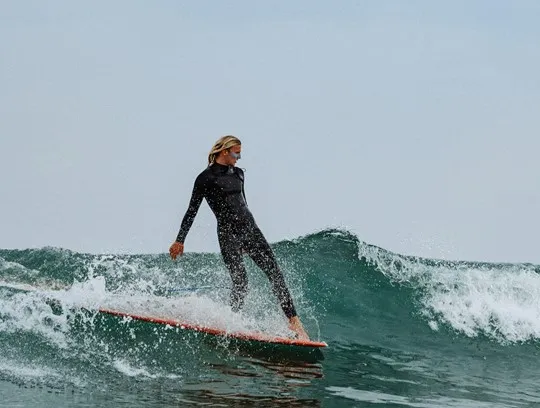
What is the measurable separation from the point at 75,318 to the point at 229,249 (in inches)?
67.9

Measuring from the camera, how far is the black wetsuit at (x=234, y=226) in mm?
6941

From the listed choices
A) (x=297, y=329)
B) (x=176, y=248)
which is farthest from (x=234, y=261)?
(x=297, y=329)

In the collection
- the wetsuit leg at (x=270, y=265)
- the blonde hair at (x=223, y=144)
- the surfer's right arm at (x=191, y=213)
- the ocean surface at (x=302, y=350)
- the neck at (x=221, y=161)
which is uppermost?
the blonde hair at (x=223, y=144)

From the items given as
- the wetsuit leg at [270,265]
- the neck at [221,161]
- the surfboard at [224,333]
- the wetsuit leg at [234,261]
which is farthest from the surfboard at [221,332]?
the neck at [221,161]

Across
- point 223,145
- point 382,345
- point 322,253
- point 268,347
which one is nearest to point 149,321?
point 268,347

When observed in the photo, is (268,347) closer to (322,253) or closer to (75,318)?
(75,318)

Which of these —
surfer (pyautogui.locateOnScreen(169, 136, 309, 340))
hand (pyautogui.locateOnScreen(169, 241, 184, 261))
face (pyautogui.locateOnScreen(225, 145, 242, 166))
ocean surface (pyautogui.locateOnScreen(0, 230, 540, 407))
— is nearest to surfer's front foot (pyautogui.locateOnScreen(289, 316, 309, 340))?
surfer (pyautogui.locateOnScreen(169, 136, 309, 340))

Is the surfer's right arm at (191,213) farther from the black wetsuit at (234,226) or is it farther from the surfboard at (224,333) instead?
the surfboard at (224,333)

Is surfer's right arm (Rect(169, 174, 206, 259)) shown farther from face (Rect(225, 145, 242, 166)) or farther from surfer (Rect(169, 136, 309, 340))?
face (Rect(225, 145, 242, 166))

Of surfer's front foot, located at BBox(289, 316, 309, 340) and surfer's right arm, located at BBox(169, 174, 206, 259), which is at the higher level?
surfer's right arm, located at BBox(169, 174, 206, 259)

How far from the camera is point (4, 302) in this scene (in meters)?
7.17

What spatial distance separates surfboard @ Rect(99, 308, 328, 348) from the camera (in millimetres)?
6805

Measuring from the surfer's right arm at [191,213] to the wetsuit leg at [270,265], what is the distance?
22.2 inches

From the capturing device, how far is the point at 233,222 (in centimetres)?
707
